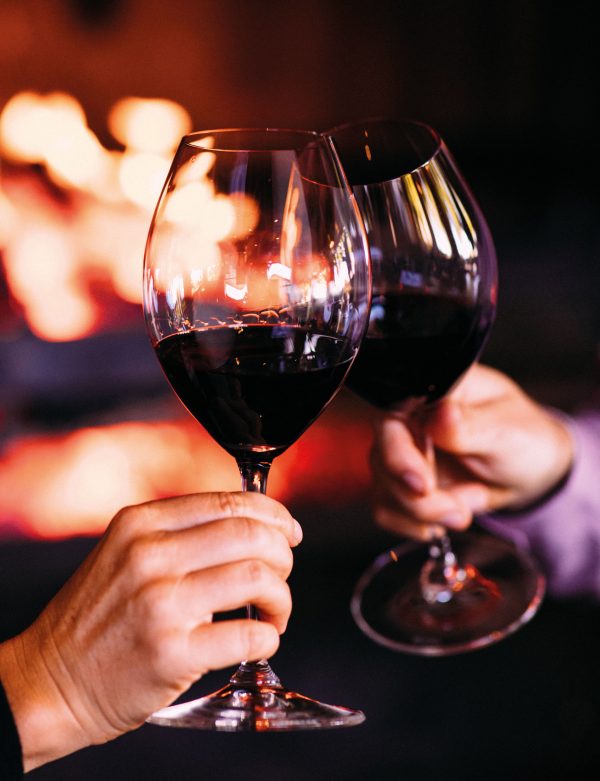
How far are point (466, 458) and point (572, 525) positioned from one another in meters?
0.31

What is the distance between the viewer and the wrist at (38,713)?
2.00 feet

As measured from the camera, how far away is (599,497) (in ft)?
4.37

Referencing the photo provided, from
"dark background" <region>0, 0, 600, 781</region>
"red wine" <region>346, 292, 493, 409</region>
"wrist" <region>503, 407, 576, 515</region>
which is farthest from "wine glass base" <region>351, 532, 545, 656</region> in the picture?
"dark background" <region>0, 0, 600, 781</region>

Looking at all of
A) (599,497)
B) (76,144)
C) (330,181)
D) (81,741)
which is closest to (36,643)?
(81,741)

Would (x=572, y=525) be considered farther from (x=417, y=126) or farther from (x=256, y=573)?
(x=256, y=573)

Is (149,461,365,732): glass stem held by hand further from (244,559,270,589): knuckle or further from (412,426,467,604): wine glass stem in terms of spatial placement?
(412,426,467,604): wine glass stem

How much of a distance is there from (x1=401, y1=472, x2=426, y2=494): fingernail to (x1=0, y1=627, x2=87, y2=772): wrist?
459mm

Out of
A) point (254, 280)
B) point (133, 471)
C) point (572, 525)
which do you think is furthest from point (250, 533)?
point (133, 471)

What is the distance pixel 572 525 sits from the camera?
136cm

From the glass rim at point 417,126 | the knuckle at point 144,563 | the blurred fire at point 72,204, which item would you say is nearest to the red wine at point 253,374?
the knuckle at point 144,563

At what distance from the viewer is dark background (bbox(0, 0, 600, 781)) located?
64.0 inches

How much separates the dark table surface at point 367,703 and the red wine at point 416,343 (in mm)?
884

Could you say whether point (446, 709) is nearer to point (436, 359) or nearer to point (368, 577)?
point (368, 577)

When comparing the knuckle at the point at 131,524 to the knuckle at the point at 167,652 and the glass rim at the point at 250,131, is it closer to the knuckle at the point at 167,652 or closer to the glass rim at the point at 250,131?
the knuckle at the point at 167,652
